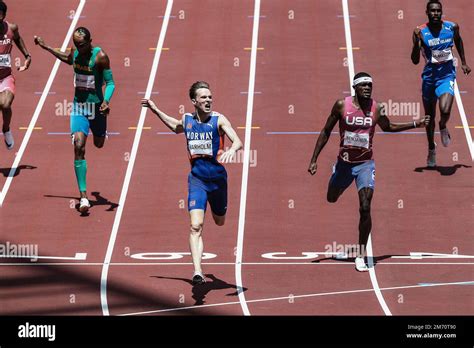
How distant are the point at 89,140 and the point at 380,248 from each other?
711 cm

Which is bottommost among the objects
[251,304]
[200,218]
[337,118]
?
[251,304]

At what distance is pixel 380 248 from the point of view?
19.0 meters

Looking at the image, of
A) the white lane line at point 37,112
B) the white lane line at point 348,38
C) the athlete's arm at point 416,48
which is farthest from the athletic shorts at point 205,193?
the white lane line at point 348,38

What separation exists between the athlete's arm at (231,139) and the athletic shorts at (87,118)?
13.1 ft

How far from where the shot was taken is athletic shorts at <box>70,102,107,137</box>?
2022 centimetres

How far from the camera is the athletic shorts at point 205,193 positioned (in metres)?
16.6

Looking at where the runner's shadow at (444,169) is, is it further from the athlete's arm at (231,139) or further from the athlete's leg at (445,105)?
the athlete's arm at (231,139)

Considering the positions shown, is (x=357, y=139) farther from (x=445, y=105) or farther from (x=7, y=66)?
(x=7, y=66)

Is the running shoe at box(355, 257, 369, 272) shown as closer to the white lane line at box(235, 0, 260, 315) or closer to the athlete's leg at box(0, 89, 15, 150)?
the white lane line at box(235, 0, 260, 315)

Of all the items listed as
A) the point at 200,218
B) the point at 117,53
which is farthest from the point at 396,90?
the point at 200,218

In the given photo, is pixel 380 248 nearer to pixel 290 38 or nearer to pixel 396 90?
pixel 396 90

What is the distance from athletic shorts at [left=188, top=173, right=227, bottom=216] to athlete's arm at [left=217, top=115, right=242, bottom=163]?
24.8 inches

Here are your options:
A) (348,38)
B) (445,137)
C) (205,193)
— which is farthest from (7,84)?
(348,38)

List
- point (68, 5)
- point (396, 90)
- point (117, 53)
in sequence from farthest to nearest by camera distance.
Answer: point (68, 5) < point (117, 53) < point (396, 90)
